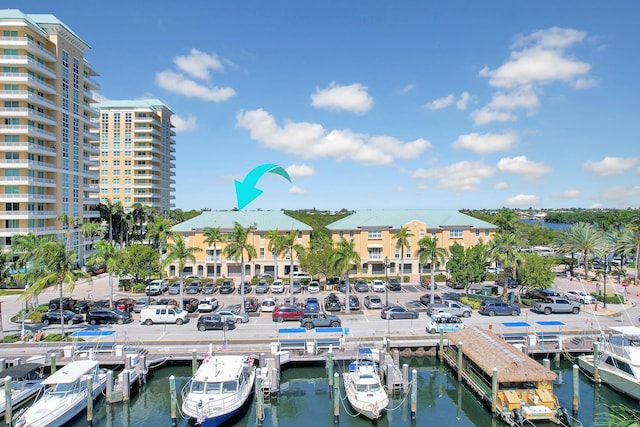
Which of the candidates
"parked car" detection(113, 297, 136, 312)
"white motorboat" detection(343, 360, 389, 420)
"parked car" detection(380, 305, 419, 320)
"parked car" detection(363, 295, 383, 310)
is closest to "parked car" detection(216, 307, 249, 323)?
"parked car" detection(113, 297, 136, 312)

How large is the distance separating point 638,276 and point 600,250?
13.3 m

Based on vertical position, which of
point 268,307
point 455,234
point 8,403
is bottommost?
point 8,403

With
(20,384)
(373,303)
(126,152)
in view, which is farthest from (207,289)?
(126,152)

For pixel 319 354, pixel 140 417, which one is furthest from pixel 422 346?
pixel 140 417

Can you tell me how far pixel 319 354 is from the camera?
3425 cm

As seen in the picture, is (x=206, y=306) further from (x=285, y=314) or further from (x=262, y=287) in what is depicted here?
(x=262, y=287)

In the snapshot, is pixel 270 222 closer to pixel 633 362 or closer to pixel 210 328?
pixel 210 328

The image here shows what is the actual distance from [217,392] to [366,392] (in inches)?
371

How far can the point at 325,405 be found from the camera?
2952cm

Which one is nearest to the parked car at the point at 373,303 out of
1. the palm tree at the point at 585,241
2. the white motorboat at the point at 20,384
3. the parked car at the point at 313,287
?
the parked car at the point at 313,287

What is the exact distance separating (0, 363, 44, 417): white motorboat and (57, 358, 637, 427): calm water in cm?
444

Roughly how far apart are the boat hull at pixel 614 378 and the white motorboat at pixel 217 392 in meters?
26.1

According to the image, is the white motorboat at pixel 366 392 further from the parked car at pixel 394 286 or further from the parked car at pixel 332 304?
the parked car at pixel 394 286

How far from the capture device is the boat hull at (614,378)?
29.2 metres
